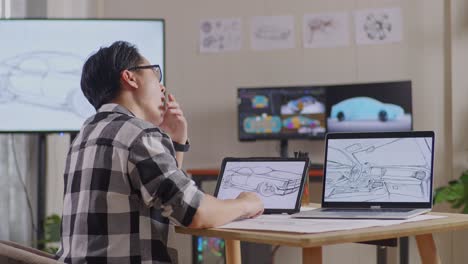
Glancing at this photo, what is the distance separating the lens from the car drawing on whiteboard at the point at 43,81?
14.1 ft

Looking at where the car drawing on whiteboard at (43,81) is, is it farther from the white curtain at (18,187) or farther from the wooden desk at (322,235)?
the wooden desk at (322,235)

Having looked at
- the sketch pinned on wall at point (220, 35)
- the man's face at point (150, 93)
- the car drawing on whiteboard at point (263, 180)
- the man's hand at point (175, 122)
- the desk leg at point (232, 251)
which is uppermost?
the sketch pinned on wall at point (220, 35)

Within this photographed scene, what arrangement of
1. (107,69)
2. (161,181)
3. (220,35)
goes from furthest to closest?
(220,35), (107,69), (161,181)

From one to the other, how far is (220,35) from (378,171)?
2.92 meters

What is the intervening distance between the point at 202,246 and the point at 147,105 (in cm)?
260

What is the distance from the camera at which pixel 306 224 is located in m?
1.97

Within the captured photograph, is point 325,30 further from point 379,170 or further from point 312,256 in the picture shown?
point 312,256

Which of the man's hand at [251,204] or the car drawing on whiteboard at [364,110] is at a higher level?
the car drawing on whiteboard at [364,110]

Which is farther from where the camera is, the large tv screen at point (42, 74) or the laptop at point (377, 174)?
the large tv screen at point (42, 74)

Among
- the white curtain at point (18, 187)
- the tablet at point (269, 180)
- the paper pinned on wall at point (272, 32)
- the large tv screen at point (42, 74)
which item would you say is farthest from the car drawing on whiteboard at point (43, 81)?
the tablet at point (269, 180)

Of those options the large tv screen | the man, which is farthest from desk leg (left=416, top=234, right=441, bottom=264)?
the large tv screen

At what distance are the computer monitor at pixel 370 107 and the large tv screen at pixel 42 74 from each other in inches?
47.6

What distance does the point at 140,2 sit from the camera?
525 cm

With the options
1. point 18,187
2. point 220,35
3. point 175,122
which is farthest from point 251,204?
point 220,35
